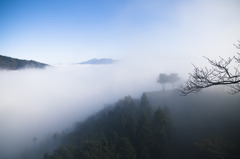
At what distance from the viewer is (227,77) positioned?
5449 mm

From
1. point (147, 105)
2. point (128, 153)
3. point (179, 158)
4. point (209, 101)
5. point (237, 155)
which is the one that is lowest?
point (179, 158)

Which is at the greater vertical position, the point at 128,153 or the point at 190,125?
the point at 190,125

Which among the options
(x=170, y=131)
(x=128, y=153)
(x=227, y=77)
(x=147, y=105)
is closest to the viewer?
(x=227, y=77)

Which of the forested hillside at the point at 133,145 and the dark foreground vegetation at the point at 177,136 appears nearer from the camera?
the forested hillside at the point at 133,145

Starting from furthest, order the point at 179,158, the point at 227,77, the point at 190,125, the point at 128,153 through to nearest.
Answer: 1. the point at 190,125
2. the point at 179,158
3. the point at 128,153
4. the point at 227,77

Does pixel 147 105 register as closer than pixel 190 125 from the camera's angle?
No

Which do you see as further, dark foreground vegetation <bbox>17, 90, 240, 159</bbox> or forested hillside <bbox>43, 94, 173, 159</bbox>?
dark foreground vegetation <bbox>17, 90, 240, 159</bbox>

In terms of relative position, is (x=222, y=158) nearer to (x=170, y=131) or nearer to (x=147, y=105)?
(x=170, y=131)

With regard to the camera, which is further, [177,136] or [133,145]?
[177,136]

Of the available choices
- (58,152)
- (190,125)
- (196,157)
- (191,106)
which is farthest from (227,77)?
(191,106)

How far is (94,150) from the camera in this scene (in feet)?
67.7

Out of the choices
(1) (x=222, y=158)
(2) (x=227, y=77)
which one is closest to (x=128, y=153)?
(1) (x=222, y=158)

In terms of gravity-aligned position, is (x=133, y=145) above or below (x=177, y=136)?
below

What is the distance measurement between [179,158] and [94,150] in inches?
766
